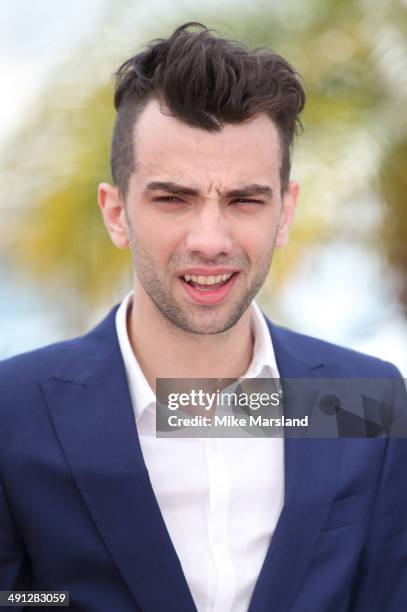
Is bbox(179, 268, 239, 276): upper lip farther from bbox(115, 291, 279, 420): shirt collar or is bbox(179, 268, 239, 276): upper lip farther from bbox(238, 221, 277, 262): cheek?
bbox(115, 291, 279, 420): shirt collar

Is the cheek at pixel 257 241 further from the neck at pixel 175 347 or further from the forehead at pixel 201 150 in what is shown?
the neck at pixel 175 347

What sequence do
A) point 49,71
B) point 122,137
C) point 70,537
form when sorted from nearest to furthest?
1. point 70,537
2. point 122,137
3. point 49,71

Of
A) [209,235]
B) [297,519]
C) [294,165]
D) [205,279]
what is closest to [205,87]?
[209,235]

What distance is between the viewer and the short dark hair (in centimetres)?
268

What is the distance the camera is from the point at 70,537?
2494mm

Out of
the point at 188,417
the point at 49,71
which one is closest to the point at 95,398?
the point at 188,417

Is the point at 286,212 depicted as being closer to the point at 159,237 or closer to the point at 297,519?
the point at 159,237

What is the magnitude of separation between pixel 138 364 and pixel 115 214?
1.73ft

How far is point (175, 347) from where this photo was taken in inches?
113

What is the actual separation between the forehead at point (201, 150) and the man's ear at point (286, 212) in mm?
247

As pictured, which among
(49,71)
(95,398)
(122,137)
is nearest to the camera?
(95,398)

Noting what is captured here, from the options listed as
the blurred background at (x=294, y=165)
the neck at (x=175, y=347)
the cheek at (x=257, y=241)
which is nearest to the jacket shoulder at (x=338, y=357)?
the neck at (x=175, y=347)

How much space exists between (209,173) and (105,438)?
84 centimetres

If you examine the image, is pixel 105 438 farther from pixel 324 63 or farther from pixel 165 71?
pixel 324 63
